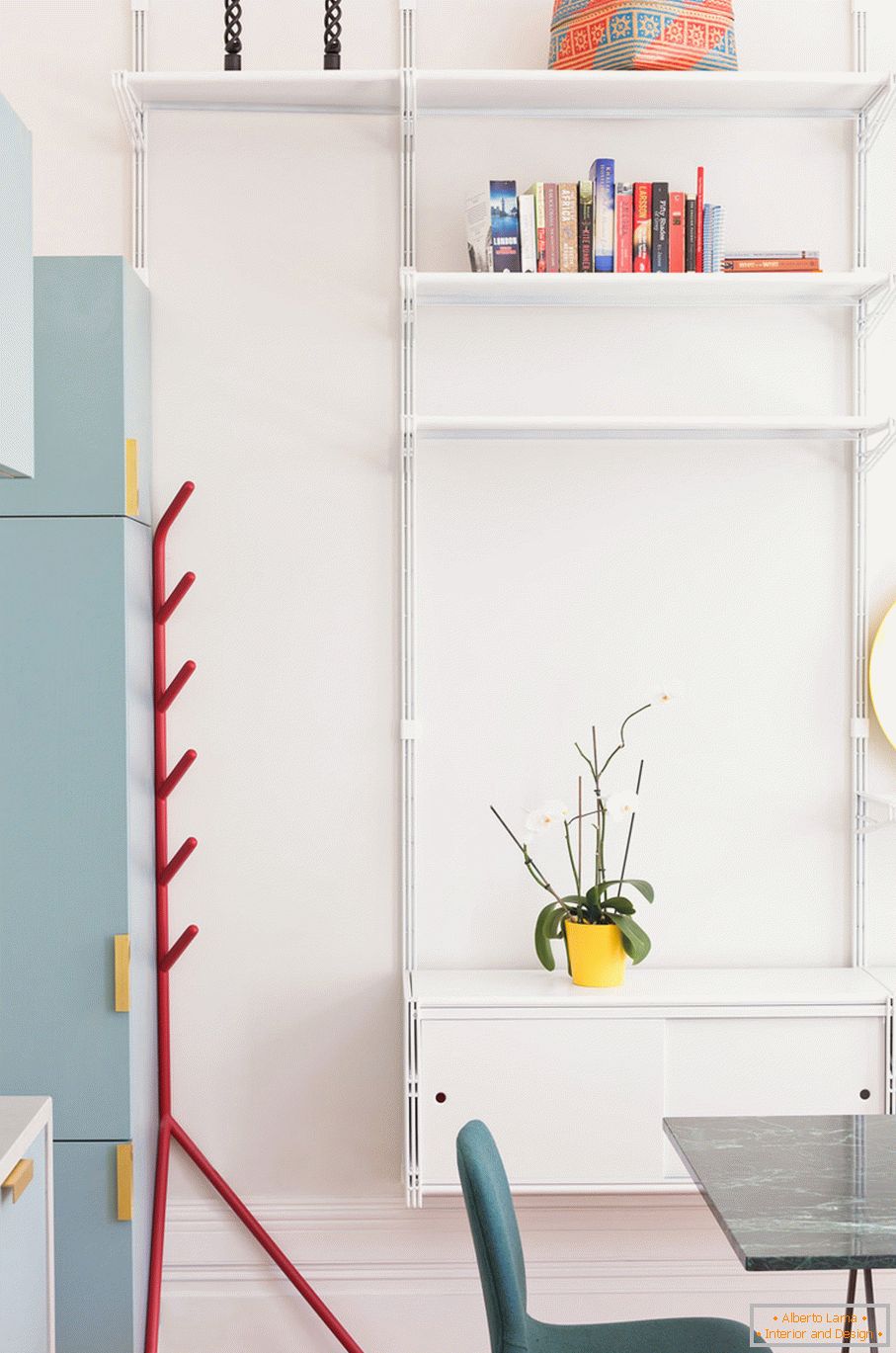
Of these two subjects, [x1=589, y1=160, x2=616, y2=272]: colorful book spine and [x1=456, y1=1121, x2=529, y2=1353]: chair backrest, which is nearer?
[x1=456, y1=1121, x2=529, y2=1353]: chair backrest

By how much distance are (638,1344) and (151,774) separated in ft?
4.63

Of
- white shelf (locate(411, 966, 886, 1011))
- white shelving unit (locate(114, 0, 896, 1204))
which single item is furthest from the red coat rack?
white shelf (locate(411, 966, 886, 1011))

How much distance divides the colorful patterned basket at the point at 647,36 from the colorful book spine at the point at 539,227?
0.29 m

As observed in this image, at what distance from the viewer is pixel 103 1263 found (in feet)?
7.93

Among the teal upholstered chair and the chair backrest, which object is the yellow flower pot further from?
the chair backrest

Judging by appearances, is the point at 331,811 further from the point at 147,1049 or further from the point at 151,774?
the point at 147,1049

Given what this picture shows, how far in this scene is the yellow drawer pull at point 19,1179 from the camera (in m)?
1.71

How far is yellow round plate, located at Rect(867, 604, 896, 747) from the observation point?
2775 mm

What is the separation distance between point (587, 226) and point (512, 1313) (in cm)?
198

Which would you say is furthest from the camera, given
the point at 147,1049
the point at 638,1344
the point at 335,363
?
the point at 335,363

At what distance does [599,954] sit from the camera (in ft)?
8.49

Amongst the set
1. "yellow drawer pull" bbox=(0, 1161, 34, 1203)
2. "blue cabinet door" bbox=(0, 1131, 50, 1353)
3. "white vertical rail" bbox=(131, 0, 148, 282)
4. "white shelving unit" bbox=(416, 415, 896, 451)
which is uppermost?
"white vertical rail" bbox=(131, 0, 148, 282)

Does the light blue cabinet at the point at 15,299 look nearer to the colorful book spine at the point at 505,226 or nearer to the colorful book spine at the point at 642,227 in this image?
the colorful book spine at the point at 505,226

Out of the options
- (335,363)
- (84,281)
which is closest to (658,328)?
(335,363)
